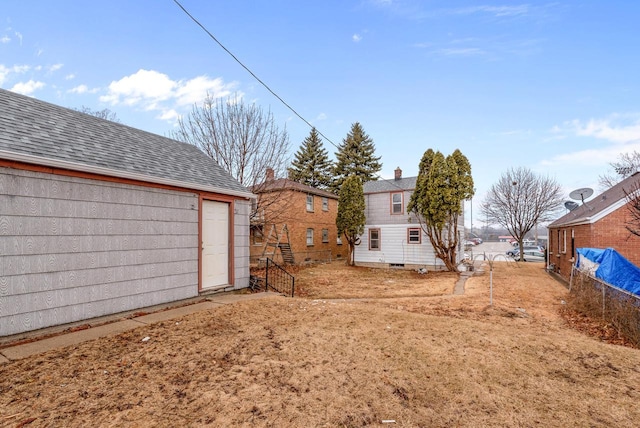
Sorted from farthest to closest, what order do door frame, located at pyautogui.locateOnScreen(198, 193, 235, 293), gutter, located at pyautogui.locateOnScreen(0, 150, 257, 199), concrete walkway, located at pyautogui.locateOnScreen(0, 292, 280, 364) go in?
1. door frame, located at pyautogui.locateOnScreen(198, 193, 235, 293)
2. gutter, located at pyautogui.locateOnScreen(0, 150, 257, 199)
3. concrete walkway, located at pyautogui.locateOnScreen(0, 292, 280, 364)

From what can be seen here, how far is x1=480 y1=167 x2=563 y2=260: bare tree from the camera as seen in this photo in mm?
25547

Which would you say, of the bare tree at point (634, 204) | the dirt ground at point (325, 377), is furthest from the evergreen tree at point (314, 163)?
the dirt ground at point (325, 377)

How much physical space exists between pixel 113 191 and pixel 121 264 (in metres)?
1.47

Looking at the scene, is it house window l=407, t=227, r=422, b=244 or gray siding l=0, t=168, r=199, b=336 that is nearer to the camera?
gray siding l=0, t=168, r=199, b=336

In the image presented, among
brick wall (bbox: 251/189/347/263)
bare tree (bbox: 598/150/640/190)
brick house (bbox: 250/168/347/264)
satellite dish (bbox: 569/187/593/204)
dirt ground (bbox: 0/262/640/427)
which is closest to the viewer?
dirt ground (bbox: 0/262/640/427)

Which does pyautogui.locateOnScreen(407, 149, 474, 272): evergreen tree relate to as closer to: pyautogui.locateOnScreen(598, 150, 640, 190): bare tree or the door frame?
the door frame

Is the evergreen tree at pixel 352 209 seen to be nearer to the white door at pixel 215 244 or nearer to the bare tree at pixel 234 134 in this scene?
the bare tree at pixel 234 134

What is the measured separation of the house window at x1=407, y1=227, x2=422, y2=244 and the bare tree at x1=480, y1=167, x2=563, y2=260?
40.4 feet

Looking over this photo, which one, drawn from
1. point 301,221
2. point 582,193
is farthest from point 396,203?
point 582,193

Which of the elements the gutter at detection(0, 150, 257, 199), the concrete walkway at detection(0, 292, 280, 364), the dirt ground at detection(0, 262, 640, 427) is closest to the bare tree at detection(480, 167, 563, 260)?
the dirt ground at detection(0, 262, 640, 427)

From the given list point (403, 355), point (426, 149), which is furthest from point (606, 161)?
point (403, 355)

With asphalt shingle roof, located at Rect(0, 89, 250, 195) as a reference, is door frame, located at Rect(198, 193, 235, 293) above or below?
below

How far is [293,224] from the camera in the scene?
806 inches

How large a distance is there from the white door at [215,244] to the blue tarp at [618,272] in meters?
11.0
